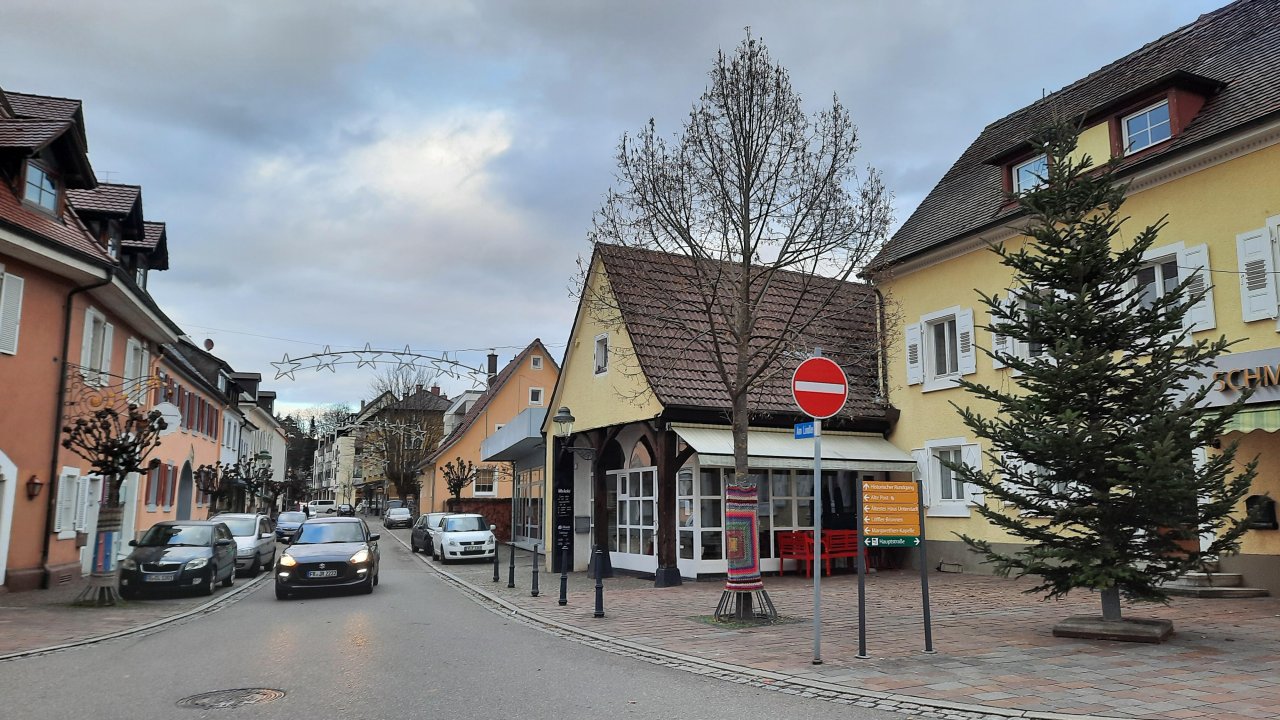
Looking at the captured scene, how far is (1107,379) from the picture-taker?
9.98 meters

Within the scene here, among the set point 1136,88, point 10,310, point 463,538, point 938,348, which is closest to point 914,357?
point 938,348

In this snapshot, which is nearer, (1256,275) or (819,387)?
(819,387)

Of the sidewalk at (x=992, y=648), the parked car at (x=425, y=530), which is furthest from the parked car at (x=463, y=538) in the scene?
the sidewalk at (x=992, y=648)

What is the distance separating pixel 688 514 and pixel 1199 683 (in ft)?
40.7

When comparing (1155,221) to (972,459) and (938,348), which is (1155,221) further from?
(972,459)

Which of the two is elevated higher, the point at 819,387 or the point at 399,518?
the point at 819,387

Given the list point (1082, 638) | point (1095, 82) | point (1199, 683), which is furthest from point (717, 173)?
point (1095, 82)

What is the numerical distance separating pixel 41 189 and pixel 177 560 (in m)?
8.54

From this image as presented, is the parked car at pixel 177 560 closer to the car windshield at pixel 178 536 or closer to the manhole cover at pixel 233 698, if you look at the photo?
the car windshield at pixel 178 536

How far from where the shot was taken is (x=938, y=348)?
69.3ft

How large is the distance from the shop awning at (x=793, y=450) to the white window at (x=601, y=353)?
12.3 ft

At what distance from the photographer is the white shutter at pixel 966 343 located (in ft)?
64.3

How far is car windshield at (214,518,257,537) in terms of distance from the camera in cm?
2366

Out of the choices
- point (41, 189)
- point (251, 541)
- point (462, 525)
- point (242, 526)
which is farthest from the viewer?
point (462, 525)
